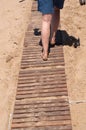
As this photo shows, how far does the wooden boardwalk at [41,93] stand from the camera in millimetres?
4469

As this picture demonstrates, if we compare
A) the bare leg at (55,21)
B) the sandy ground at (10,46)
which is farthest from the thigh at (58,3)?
the sandy ground at (10,46)

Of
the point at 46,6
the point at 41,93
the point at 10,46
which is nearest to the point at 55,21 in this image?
the point at 46,6

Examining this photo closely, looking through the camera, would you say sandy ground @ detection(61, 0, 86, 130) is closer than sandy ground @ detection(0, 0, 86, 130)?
Yes

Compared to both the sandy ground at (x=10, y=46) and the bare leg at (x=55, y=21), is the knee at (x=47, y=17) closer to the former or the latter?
the bare leg at (x=55, y=21)

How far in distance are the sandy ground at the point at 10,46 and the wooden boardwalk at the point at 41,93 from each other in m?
0.12

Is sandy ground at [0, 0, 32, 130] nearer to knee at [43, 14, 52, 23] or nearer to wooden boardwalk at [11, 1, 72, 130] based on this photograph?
wooden boardwalk at [11, 1, 72, 130]

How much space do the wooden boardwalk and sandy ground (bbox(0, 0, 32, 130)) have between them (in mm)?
124

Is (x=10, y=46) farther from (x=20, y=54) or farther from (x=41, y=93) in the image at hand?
(x=41, y=93)

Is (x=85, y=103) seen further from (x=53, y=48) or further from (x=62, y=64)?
(x=53, y=48)

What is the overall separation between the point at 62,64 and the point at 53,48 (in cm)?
55

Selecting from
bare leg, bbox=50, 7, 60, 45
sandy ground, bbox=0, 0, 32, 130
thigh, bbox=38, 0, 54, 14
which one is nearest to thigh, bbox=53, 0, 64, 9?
bare leg, bbox=50, 7, 60, 45

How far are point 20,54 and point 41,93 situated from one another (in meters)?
1.36

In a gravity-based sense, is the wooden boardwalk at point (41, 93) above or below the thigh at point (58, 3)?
below

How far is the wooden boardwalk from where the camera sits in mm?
4469
